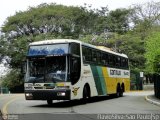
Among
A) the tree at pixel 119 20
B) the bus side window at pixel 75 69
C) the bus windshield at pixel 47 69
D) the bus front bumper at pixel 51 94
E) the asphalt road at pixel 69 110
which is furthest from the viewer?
the tree at pixel 119 20

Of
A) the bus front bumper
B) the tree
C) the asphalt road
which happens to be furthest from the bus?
the tree

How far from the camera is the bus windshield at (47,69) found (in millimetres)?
22250

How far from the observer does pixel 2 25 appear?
2840 inches

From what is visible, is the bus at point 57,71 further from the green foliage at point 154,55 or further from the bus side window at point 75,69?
the green foliage at point 154,55

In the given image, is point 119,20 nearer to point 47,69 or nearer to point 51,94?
point 47,69

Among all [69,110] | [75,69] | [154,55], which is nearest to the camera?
[69,110]

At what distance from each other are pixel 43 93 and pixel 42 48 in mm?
2398

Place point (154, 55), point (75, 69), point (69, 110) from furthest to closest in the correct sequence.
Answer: point (154, 55) < point (75, 69) < point (69, 110)

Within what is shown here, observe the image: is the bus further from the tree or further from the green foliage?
the tree

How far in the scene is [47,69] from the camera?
73.6ft

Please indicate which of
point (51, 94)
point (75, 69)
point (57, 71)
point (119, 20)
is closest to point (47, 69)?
point (57, 71)

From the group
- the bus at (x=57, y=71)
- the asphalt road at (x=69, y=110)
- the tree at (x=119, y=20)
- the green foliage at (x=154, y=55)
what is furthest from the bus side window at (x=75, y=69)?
the tree at (x=119, y=20)

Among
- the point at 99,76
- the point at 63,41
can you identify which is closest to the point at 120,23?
the point at 99,76

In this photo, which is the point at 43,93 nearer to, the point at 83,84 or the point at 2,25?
the point at 83,84
